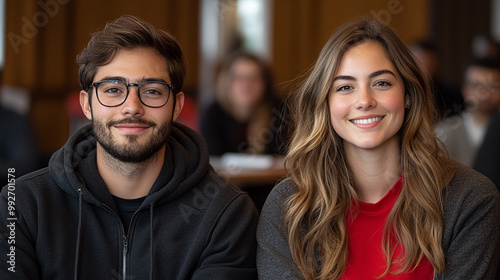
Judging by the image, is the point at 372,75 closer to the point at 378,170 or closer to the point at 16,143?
the point at 378,170

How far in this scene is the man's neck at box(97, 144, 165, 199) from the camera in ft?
6.72

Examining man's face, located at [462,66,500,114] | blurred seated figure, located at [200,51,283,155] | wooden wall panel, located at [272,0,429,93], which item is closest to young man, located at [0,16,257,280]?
blurred seated figure, located at [200,51,283,155]

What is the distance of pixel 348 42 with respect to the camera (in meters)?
2.07

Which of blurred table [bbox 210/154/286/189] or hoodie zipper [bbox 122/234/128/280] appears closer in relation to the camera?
hoodie zipper [bbox 122/234/128/280]

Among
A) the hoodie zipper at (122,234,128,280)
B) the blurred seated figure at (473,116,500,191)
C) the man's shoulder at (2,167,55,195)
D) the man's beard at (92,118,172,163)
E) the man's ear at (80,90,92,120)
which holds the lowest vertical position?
the hoodie zipper at (122,234,128,280)

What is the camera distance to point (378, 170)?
2115mm

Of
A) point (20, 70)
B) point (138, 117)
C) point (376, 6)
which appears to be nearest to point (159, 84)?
point (138, 117)

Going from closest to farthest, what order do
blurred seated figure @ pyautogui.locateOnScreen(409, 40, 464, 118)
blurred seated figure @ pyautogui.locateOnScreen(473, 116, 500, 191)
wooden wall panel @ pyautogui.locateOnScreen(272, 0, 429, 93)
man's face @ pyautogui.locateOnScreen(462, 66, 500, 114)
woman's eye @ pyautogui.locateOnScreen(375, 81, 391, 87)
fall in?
woman's eye @ pyautogui.locateOnScreen(375, 81, 391, 87)
blurred seated figure @ pyautogui.locateOnScreen(473, 116, 500, 191)
man's face @ pyautogui.locateOnScreen(462, 66, 500, 114)
blurred seated figure @ pyautogui.locateOnScreen(409, 40, 464, 118)
wooden wall panel @ pyautogui.locateOnScreen(272, 0, 429, 93)

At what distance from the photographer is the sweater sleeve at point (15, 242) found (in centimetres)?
182

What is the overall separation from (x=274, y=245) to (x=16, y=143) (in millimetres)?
2350

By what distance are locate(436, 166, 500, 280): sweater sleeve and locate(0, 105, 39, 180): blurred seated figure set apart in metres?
2.57

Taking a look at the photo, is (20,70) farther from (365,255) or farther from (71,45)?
(365,255)

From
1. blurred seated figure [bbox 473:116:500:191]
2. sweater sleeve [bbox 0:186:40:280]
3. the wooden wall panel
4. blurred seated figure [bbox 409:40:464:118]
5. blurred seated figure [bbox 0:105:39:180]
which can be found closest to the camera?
sweater sleeve [bbox 0:186:40:280]

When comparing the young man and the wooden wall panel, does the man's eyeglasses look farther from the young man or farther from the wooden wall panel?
the wooden wall panel
